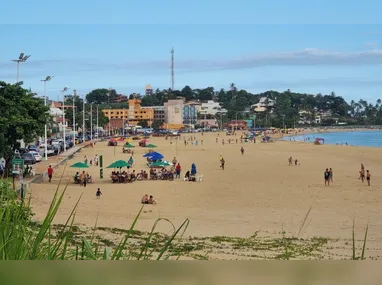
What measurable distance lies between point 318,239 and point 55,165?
70.0 feet

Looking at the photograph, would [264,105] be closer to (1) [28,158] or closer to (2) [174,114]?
(2) [174,114]

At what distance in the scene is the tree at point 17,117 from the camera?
24.0 meters

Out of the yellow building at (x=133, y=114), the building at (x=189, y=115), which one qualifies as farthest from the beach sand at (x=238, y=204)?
the building at (x=189, y=115)

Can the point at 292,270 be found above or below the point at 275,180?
above

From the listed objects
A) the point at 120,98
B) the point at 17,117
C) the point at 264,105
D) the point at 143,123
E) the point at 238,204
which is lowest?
the point at 238,204

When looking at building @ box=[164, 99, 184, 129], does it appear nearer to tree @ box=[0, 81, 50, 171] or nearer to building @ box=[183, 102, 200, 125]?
building @ box=[183, 102, 200, 125]

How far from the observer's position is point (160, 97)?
17475cm

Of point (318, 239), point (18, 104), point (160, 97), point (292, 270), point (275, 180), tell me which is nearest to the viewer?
point (292, 270)

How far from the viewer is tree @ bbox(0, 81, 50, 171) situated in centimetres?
2398

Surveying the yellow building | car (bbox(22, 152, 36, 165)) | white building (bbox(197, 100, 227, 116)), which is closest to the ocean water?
the yellow building

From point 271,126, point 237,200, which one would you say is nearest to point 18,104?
point 237,200

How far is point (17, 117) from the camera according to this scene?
80.4 ft

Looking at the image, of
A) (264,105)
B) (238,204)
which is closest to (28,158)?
(238,204)

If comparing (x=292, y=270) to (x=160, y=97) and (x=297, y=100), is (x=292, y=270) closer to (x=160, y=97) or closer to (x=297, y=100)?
(x=160, y=97)
